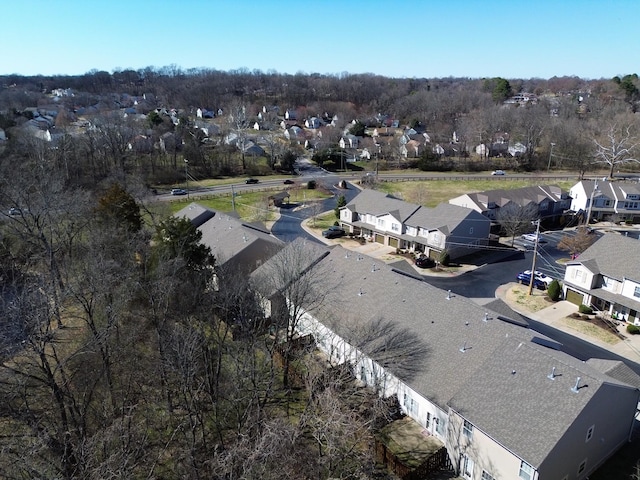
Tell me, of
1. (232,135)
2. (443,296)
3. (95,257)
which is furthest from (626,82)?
(95,257)

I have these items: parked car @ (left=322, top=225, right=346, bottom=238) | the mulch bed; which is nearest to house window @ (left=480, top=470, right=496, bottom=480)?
the mulch bed

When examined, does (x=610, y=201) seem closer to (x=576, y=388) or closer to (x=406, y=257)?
(x=406, y=257)

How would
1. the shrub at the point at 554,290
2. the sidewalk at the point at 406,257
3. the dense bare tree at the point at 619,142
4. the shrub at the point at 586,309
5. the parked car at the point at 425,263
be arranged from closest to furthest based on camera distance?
the shrub at the point at 586,309
the shrub at the point at 554,290
the sidewalk at the point at 406,257
the parked car at the point at 425,263
the dense bare tree at the point at 619,142

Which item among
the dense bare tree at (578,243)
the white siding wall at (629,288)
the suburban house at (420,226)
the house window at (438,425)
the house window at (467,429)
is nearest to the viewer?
the house window at (467,429)

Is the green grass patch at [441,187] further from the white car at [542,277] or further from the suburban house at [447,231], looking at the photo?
the white car at [542,277]

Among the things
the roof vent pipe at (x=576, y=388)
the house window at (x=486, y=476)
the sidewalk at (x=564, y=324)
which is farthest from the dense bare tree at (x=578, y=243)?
the house window at (x=486, y=476)

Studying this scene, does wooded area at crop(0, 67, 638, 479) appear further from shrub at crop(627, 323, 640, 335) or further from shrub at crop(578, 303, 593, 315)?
shrub at crop(627, 323, 640, 335)
